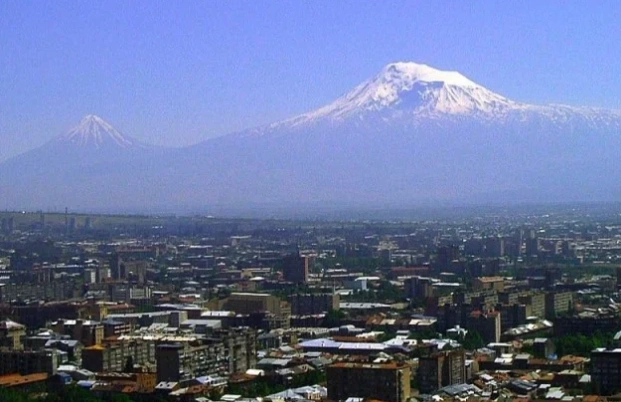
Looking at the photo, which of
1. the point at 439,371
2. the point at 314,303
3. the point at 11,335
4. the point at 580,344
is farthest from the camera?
the point at 314,303

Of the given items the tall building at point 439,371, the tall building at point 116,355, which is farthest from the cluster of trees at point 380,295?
the tall building at point 439,371

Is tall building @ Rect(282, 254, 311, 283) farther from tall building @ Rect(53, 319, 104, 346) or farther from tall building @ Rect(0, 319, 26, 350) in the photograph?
tall building @ Rect(0, 319, 26, 350)

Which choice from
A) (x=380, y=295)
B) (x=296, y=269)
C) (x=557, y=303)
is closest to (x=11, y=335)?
(x=557, y=303)

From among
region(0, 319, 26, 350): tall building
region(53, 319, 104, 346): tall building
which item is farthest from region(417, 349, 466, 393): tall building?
region(0, 319, 26, 350): tall building

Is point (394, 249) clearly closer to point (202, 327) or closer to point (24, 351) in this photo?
point (202, 327)

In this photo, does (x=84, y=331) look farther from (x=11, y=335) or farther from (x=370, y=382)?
(x=370, y=382)
